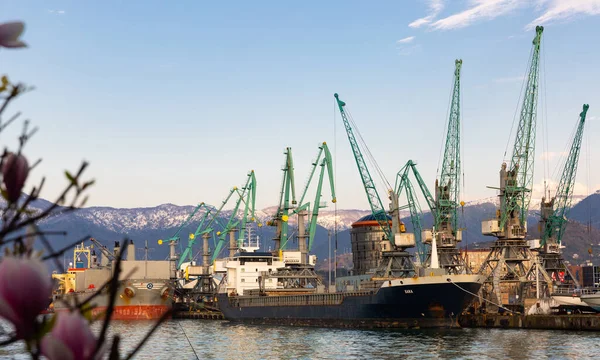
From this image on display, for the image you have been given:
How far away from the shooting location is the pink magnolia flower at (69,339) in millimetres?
2936

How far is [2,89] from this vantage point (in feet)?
14.8

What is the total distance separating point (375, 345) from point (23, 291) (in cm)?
6671

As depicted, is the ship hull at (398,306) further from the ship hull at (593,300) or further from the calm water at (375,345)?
the ship hull at (593,300)

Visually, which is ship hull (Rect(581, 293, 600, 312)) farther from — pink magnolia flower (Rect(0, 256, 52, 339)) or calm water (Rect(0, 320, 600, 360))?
pink magnolia flower (Rect(0, 256, 52, 339))

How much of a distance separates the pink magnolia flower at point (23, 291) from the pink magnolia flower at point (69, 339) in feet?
0.40

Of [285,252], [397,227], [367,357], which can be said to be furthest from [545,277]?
[367,357]

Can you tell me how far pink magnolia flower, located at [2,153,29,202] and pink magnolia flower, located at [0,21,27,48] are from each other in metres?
0.63

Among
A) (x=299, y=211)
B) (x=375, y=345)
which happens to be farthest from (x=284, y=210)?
(x=375, y=345)

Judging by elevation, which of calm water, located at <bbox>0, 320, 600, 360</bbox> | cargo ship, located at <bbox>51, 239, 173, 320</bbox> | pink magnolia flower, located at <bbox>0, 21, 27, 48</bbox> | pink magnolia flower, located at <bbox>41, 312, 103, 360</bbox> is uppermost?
cargo ship, located at <bbox>51, 239, 173, 320</bbox>

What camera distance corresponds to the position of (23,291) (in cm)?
296

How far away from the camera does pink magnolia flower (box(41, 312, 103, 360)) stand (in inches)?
116

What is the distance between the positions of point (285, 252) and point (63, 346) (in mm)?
127025

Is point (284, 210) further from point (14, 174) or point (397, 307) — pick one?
point (14, 174)

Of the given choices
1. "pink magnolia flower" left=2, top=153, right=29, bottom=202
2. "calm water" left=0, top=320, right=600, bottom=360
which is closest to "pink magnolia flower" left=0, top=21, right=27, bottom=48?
"pink magnolia flower" left=2, top=153, right=29, bottom=202
